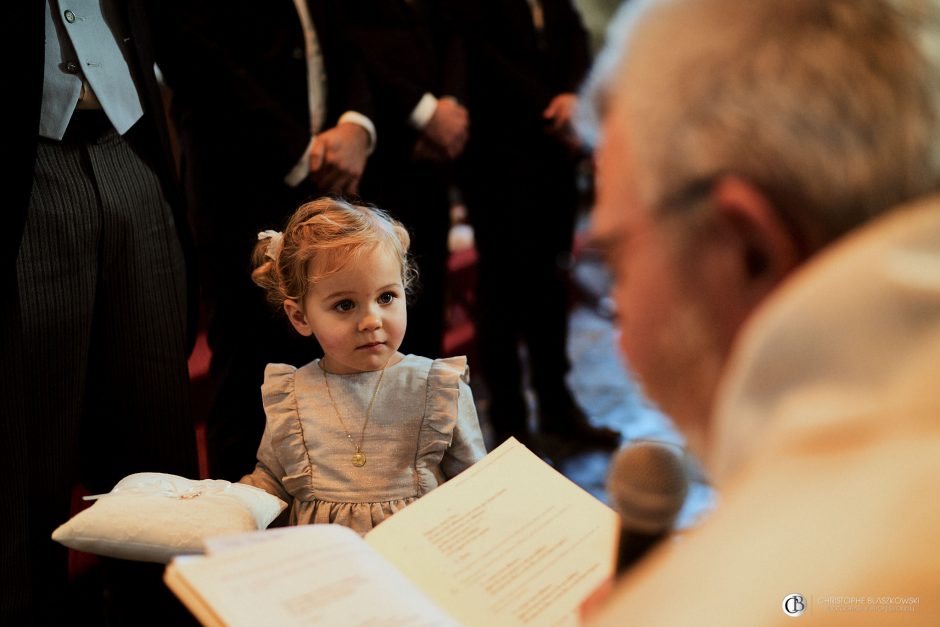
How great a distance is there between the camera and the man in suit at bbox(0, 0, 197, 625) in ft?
4.93

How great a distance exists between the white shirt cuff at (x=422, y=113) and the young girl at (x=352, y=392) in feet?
2.52

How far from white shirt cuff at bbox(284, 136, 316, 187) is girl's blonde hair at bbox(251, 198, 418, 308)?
362 mm

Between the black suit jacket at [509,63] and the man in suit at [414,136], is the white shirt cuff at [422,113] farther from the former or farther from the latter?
the black suit jacket at [509,63]

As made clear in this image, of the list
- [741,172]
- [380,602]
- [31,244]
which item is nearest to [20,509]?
[31,244]

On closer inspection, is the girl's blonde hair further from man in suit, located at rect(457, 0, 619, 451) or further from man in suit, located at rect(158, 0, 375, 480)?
man in suit, located at rect(457, 0, 619, 451)

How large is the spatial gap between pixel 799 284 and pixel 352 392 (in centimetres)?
101

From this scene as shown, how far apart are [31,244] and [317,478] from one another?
2.21 ft

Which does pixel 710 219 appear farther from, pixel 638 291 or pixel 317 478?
pixel 317 478

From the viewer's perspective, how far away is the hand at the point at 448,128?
226cm

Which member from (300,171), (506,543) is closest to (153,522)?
(506,543)

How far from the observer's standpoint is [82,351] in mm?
1626

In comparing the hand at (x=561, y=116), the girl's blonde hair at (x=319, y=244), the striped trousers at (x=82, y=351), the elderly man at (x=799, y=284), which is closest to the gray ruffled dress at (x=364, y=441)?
the girl's blonde hair at (x=319, y=244)

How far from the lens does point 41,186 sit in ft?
5.04

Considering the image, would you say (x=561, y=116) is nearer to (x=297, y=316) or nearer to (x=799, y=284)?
(x=297, y=316)
